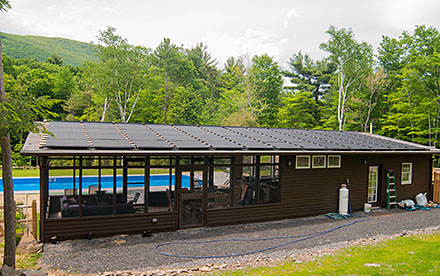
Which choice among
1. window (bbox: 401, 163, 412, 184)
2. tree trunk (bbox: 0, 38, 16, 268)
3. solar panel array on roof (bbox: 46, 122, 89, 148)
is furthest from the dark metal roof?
tree trunk (bbox: 0, 38, 16, 268)

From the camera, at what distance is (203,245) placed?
732 cm

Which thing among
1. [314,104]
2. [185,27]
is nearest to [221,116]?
[314,104]

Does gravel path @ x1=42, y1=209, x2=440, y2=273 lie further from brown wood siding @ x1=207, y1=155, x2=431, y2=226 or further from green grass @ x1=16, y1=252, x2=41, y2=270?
brown wood siding @ x1=207, y1=155, x2=431, y2=226

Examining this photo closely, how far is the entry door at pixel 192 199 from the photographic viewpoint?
8.55m

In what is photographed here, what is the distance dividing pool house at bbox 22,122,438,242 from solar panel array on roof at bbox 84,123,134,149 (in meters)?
0.02

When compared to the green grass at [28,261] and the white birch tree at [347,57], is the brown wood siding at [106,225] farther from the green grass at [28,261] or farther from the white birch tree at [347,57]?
the white birch tree at [347,57]

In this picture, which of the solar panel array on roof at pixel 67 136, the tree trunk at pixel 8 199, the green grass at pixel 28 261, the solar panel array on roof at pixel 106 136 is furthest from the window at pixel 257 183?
the tree trunk at pixel 8 199

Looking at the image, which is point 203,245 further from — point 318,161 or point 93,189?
point 318,161

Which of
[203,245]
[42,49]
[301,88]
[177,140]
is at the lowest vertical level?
[203,245]

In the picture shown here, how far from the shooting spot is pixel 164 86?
29594 millimetres

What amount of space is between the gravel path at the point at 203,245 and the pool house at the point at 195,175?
0.42 m

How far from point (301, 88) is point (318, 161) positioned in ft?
78.7

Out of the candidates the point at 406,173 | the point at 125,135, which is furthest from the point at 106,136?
the point at 406,173

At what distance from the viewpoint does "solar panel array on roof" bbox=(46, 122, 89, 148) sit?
691cm
